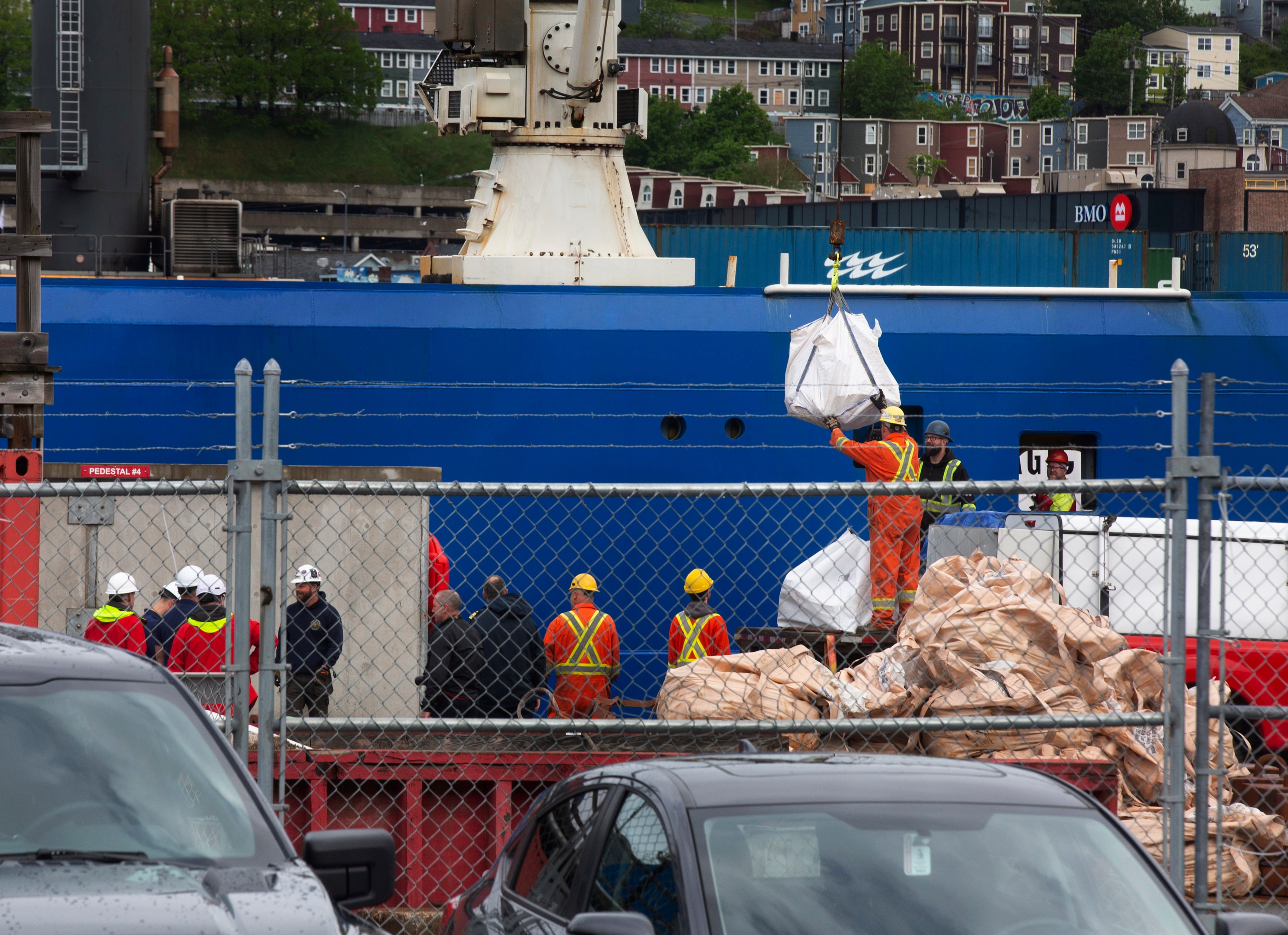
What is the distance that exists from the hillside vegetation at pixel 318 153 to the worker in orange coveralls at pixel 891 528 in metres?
94.2

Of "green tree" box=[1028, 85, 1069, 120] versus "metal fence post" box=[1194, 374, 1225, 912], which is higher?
"green tree" box=[1028, 85, 1069, 120]

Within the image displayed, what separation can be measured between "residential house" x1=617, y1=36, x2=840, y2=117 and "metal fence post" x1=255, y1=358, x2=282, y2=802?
133 m

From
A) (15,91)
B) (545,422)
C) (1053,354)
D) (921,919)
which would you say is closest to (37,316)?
(545,422)

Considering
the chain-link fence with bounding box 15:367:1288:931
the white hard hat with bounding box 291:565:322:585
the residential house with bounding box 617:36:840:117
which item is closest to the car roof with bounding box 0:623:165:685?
the chain-link fence with bounding box 15:367:1288:931

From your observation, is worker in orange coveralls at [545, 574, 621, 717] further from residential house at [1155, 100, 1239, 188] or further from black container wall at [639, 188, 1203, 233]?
residential house at [1155, 100, 1239, 188]

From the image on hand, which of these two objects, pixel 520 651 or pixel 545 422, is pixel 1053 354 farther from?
pixel 520 651

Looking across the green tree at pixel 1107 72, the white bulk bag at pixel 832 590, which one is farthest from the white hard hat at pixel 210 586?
the green tree at pixel 1107 72

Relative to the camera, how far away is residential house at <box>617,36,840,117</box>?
447ft

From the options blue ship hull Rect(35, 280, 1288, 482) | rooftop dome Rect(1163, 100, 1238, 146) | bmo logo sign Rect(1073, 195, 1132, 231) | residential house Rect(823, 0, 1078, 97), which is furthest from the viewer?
residential house Rect(823, 0, 1078, 97)

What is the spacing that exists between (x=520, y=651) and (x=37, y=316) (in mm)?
3736

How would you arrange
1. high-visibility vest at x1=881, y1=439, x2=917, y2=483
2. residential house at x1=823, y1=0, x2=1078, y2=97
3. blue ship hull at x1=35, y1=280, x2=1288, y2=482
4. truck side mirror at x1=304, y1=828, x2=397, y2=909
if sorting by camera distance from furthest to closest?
residential house at x1=823, y1=0, x2=1078, y2=97 → blue ship hull at x1=35, y1=280, x2=1288, y2=482 → high-visibility vest at x1=881, y1=439, x2=917, y2=483 → truck side mirror at x1=304, y1=828, x2=397, y2=909

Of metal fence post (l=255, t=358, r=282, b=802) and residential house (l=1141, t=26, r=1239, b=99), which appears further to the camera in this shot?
residential house (l=1141, t=26, r=1239, b=99)

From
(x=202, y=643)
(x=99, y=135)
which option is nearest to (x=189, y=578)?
(x=202, y=643)

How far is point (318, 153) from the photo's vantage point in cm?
10594
